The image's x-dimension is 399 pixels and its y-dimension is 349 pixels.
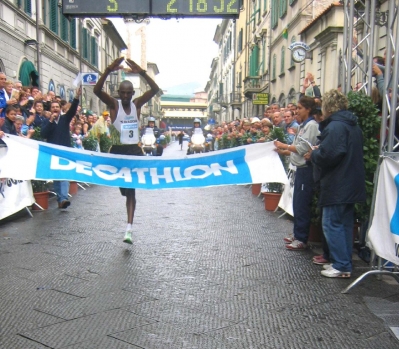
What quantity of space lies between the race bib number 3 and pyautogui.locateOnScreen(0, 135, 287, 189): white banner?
0.21 metres

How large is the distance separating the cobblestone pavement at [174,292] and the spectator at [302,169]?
25cm

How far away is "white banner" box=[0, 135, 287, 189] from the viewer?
21.4ft

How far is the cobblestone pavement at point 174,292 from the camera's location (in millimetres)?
3777

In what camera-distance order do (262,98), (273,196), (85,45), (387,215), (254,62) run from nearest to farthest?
(387,215) → (273,196) → (262,98) → (85,45) → (254,62)

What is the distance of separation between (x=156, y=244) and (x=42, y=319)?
2757 mm

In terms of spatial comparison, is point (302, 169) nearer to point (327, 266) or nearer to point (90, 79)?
point (327, 266)

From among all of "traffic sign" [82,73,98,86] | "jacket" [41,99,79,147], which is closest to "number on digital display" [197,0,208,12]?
"traffic sign" [82,73,98,86]

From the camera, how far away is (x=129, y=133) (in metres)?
6.71

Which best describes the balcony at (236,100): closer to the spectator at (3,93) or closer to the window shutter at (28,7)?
the window shutter at (28,7)

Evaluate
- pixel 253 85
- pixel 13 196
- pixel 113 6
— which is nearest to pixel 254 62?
pixel 253 85

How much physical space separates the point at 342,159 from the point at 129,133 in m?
2.73

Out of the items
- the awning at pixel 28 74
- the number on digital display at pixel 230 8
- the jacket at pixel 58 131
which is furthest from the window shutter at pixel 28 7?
the jacket at pixel 58 131

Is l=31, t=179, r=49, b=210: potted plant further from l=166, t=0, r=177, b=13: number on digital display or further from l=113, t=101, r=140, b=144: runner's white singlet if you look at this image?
l=166, t=0, r=177, b=13: number on digital display

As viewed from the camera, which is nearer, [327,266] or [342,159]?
[342,159]
